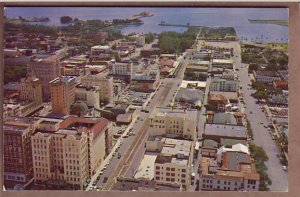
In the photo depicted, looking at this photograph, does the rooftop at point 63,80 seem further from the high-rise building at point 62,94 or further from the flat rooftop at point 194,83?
the flat rooftop at point 194,83

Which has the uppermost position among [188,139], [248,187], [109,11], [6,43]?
[109,11]

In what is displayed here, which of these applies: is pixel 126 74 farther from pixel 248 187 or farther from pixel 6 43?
pixel 248 187

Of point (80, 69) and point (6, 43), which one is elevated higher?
point (6, 43)

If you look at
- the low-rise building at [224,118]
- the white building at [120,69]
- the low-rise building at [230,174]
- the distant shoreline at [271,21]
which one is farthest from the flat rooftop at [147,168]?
the distant shoreline at [271,21]

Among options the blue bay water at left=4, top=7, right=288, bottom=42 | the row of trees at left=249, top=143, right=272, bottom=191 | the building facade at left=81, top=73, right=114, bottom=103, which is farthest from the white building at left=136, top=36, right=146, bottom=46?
the row of trees at left=249, top=143, right=272, bottom=191

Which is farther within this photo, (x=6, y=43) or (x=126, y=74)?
(x=126, y=74)

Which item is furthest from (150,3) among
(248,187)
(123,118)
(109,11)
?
(248,187)
